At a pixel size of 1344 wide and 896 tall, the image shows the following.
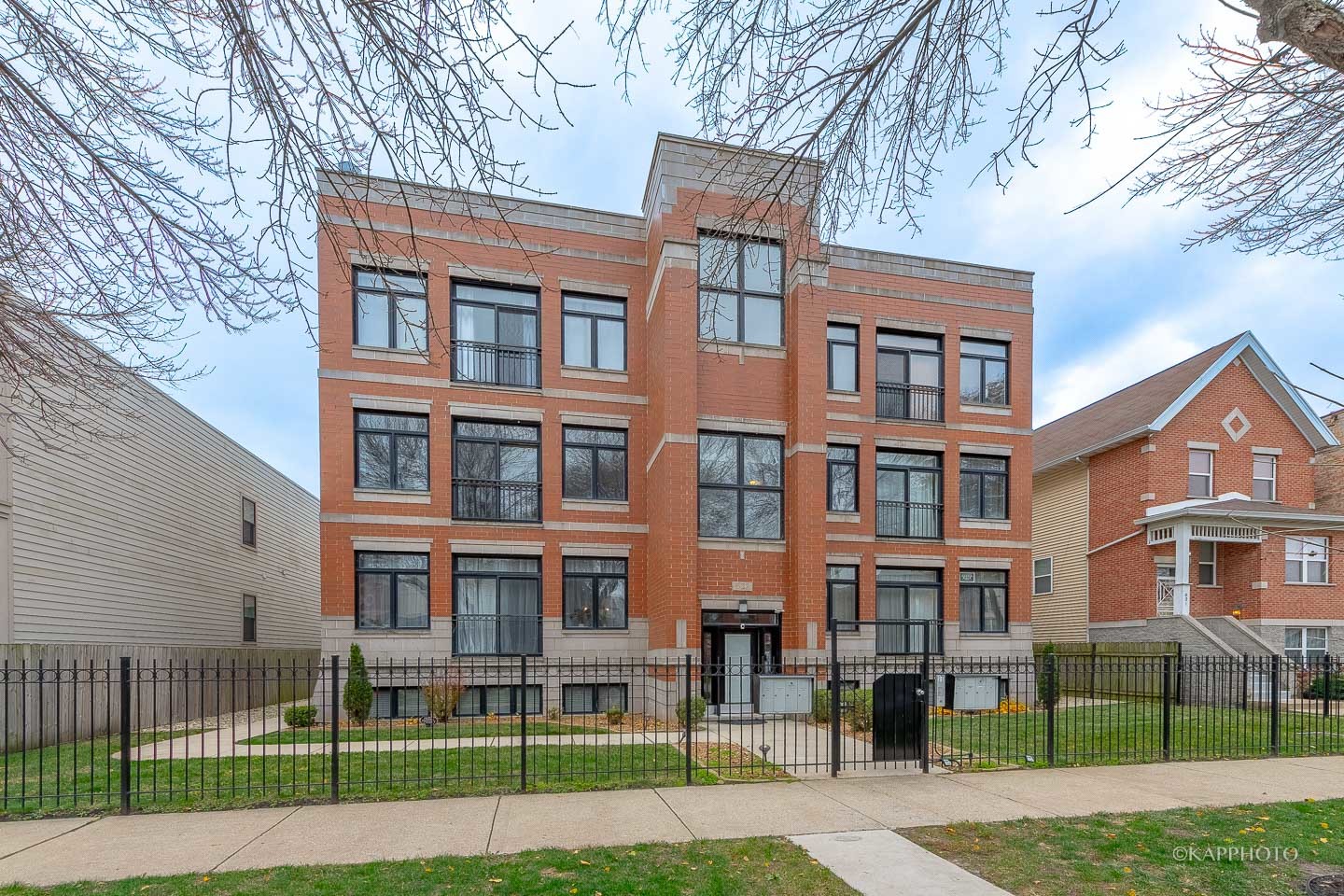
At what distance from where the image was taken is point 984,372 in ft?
69.5

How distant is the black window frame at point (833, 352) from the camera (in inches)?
780

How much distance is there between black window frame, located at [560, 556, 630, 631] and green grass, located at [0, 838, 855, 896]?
11744 mm

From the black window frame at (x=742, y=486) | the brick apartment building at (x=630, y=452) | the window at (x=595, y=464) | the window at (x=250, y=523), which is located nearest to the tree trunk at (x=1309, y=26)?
the brick apartment building at (x=630, y=452)

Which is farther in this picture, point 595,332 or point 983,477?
point 983,477

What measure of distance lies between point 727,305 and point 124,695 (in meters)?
13.8

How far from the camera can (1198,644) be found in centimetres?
1977

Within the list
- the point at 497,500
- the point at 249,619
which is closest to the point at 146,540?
the point at 249,619

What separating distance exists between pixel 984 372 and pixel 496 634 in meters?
14.5

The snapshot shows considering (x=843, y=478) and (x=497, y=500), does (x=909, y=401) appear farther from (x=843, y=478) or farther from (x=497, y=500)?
(x=497, y=500)

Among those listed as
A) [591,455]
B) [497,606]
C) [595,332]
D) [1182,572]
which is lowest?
[497,606]

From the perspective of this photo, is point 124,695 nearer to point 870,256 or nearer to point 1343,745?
point 1343,745

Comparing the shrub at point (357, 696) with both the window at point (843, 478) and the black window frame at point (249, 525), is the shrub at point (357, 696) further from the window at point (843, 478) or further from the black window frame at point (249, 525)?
the window at point (843, 478)

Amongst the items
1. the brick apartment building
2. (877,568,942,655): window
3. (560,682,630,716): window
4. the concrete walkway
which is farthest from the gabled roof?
(560,682,630,716): window

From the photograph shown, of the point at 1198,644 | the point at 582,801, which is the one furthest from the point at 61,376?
the point at 1198,644
